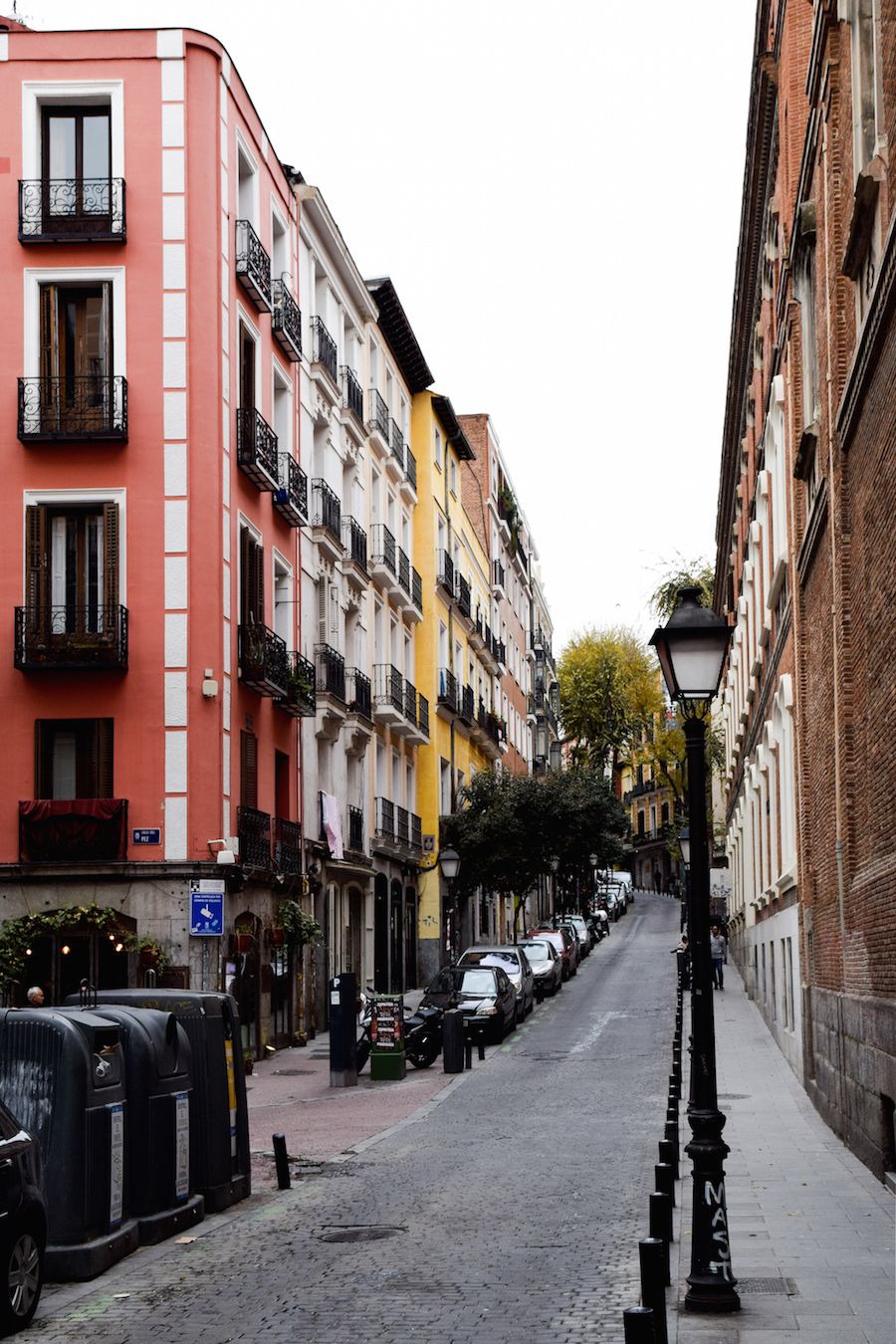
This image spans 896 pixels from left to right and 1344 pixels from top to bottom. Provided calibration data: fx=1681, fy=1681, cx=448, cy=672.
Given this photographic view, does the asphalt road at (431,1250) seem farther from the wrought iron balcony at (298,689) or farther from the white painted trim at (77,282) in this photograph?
the white painted trim at (77,282)

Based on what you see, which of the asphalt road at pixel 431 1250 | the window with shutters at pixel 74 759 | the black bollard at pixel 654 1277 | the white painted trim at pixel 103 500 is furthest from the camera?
the white painted trim at pixel 103 500

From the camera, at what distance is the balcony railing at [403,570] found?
46625mm

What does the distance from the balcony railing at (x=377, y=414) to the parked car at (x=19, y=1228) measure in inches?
1337

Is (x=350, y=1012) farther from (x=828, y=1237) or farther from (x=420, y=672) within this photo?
(x=420, y=672)

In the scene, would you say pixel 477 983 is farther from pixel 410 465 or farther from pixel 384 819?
pixel 410 465

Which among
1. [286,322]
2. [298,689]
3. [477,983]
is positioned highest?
[286,322]

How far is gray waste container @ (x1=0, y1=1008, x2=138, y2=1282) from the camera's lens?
1112cm

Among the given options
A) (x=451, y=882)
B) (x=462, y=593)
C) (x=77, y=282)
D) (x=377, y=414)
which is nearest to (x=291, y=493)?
(x=77, y=282)

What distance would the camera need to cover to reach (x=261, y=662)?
30.1 metres

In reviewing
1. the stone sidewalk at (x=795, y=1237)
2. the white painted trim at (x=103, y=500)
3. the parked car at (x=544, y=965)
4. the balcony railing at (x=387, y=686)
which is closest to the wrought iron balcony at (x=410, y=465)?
the balcony railing at (x=387, y=686)

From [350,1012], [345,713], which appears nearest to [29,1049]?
[350,1012]

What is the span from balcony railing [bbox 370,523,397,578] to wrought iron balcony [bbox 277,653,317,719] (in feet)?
30.4

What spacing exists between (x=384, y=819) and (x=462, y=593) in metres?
14.6

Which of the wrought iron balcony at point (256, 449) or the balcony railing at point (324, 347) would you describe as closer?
the wrought iron balcony at point (256, 449)
